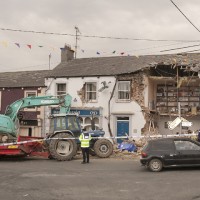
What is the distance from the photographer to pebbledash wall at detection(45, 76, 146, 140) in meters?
30.2

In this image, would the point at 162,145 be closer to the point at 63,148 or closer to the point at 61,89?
the point at 63,148

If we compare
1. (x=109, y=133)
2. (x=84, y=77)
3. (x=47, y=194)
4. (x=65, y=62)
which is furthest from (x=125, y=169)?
(x=65, y=62)

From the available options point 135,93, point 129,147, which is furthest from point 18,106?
point 135,93

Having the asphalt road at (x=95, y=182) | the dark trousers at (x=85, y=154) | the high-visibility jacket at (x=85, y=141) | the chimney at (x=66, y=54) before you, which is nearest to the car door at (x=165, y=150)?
the asphalt road at (x=95, y=182)

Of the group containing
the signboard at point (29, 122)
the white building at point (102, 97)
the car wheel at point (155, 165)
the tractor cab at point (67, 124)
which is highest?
the white building at point (102, 97)

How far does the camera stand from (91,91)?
104ft

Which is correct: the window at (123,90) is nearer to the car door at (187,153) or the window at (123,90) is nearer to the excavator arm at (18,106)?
the excavator arm at (18,106)

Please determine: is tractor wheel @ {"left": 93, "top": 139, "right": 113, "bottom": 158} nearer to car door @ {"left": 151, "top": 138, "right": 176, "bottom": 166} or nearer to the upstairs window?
car door @ {"left": 151, "top": 138, "right": 176, "bottom": 166}

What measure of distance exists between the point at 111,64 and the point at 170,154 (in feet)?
56.8

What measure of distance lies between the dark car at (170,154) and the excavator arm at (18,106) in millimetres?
8927

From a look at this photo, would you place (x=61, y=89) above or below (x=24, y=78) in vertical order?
below

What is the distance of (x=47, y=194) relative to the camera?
1180cm

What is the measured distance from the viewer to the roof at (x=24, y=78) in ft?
114

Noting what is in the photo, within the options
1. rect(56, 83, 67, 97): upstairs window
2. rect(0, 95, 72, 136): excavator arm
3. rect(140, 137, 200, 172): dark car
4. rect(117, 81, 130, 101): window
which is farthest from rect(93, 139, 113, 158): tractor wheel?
rect(56, 83, 67, 97): upstairs window
